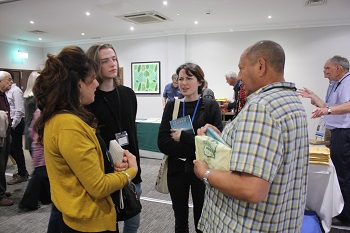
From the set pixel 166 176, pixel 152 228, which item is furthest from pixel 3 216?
pixel 166 176

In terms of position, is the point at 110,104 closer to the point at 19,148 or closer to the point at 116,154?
the point at 116,154

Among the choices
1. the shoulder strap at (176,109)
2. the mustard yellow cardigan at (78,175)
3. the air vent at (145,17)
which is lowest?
the mustard yellow cardigan at (78,175)

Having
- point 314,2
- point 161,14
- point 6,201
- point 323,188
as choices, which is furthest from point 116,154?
point 314,2

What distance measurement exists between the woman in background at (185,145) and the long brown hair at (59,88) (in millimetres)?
814

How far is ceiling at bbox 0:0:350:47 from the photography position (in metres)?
4.93

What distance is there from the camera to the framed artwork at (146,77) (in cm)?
823

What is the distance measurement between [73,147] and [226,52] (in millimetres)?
6928

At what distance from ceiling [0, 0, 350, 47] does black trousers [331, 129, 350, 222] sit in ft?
10.2

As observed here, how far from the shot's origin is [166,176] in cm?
196

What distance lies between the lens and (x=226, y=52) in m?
7.38

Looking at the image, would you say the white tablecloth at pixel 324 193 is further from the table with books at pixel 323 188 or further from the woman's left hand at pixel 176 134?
the woman's left hand at pixel 176 134

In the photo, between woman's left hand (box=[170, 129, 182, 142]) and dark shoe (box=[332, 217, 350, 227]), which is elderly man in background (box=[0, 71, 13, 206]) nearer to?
woman's left hand (box=[170, 129, 182, 142])

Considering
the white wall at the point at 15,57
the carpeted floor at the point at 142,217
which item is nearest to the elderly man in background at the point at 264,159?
the carpeted floor at the point at 142,217

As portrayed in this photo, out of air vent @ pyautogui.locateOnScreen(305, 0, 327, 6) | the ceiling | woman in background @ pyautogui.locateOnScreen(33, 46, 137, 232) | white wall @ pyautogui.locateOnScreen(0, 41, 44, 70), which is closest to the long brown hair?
woman in background @ pyautogui.locateOnScreen(33, 46, 137, 232)
